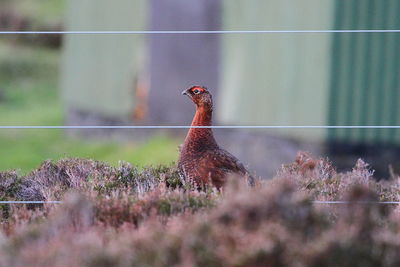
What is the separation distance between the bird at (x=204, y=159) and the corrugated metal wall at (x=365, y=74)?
4990 mm

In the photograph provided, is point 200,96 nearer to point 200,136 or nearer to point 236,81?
point 200,136

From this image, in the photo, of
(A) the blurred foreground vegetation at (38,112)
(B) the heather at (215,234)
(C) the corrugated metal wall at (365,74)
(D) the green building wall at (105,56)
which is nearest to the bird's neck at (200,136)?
(B) the heather at (215,234)

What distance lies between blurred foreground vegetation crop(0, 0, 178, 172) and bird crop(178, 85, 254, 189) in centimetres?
164

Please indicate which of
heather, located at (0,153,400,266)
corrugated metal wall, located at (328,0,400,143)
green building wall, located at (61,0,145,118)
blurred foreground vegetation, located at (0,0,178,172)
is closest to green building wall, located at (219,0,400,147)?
corrugated metal wall, located at (328,0,400,143)

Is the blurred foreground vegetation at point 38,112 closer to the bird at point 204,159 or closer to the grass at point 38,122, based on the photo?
the grass at point 38,122

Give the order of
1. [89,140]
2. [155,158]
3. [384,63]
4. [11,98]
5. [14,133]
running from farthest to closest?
1. [11,98]
2. [14,133]
3. [89,140]
4. [155,158]
5. [384,63]

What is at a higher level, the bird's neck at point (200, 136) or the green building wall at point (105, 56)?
the green building wall at point (105, 56)

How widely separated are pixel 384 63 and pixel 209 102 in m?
5.22

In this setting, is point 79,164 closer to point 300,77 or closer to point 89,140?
point 300,77

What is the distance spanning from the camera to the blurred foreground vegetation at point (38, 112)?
16.3 metres

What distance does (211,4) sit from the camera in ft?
47.5

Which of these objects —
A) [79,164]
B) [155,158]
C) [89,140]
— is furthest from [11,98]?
[79,164]

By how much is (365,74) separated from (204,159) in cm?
547

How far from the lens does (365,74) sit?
1202 centimetres
